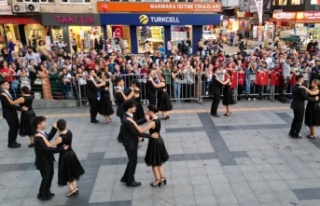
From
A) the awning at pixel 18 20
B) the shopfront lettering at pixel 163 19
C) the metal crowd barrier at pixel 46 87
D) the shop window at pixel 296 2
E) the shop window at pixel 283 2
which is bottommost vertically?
the metal crowd barrier at pixel 46 87

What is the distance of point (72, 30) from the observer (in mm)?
24234

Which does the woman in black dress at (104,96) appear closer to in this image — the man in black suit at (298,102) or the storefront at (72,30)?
the man in black suit at (298,102)

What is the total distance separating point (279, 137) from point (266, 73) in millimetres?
3829

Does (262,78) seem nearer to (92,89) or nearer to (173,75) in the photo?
(173,75)

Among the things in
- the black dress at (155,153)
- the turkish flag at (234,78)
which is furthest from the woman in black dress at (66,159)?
the turkish flag at (234,78)

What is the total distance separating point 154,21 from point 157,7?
1.07m

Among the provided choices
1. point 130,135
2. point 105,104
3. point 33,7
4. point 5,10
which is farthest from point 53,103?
point 5,10

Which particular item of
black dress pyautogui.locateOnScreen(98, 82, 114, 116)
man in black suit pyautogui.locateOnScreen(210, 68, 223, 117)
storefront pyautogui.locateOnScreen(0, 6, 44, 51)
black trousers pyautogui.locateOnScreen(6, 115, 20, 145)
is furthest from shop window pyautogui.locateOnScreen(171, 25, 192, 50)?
black trousers pyautogui.locateOnScreen(6, 115, 20, 145)

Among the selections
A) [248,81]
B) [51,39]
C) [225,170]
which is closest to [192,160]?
[225,170]

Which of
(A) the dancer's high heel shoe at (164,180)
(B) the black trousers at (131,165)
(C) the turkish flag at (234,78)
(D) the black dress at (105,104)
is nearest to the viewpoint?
(B) the black trousers at (131,165)

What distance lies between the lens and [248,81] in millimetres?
12156

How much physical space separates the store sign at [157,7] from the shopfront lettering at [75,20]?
1.07 m

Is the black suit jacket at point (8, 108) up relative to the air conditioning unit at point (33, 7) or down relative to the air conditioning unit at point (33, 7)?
down

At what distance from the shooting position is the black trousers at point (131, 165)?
6.19 meters
